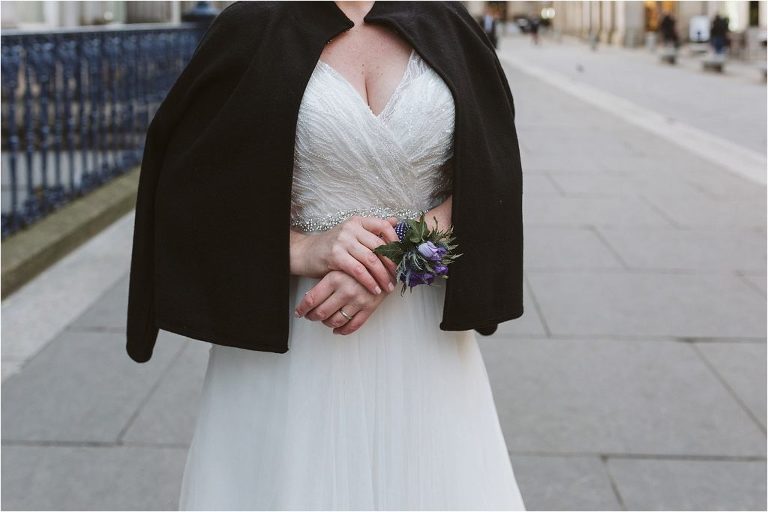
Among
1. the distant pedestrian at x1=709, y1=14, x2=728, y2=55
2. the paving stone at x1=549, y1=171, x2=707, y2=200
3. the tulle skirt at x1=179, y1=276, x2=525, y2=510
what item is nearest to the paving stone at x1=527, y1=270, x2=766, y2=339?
the paving stone at x1=549, y1=171, x2=707, y2=200

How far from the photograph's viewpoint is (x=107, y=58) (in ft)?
28.3

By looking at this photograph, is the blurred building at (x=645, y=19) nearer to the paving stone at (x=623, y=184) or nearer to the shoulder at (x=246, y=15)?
the paving stone at (x=623, y=184)

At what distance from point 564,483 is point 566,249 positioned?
141 inches

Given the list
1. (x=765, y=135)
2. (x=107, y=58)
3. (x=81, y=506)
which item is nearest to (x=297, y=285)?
(x=81, y=506)

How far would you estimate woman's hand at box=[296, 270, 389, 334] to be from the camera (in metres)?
1.79

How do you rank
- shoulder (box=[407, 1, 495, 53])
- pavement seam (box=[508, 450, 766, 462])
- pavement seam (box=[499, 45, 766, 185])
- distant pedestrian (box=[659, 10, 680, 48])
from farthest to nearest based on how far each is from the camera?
distant pedestrian (box=[659, 10, 680, 48]) → pavement seam (box=[499, 45, 766, 185]) → pavement seam (box=[508, 450, 766, 462]) → shoulder (box=[407, 1, 495, 53])

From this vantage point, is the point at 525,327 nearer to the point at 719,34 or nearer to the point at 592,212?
the point at 592,212

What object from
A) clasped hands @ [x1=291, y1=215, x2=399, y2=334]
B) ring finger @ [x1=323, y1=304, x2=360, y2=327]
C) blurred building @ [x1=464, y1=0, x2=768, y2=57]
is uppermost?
blurred building @ [x1=464, y1=0, x2=768, y2=57]

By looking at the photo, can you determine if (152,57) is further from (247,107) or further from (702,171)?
(247,107)

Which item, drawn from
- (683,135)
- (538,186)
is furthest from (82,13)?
(683,135)

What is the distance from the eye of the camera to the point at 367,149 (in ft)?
5.96

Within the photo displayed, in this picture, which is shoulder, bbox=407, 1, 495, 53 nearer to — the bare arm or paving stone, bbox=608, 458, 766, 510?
the bare arm

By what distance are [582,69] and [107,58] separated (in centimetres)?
2149

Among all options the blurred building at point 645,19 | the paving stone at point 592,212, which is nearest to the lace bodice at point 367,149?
the paving stone at point 592,212
